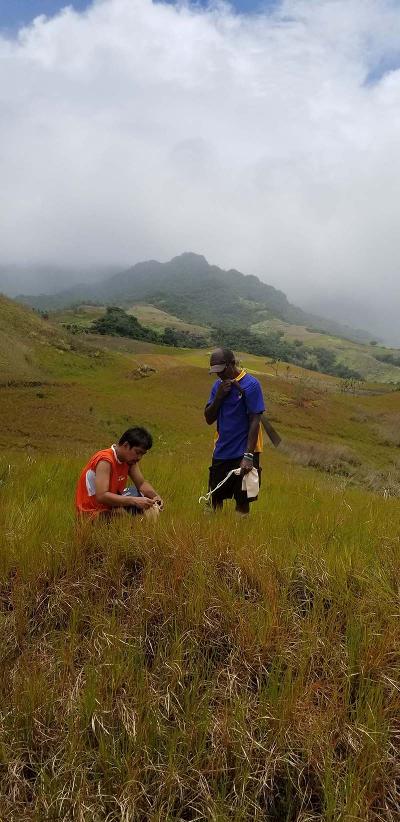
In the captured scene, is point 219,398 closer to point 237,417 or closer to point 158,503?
point 237,417

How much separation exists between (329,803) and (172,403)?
29.6m

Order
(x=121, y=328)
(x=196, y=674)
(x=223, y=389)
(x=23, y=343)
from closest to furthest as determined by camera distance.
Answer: (x=196, y=674), (x=223, y=389), (x=23, y=343), (x=121, y=328)

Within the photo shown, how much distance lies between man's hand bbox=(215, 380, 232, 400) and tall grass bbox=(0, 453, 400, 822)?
70.8 inches

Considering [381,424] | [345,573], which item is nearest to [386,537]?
[345,573]

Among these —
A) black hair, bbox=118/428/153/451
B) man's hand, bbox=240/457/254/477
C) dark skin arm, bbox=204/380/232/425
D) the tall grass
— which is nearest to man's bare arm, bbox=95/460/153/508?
black hair, bbox=118/428/153/451

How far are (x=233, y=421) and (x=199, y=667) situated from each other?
3.04 m

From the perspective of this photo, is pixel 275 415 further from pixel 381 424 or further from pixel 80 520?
pixel 80 520

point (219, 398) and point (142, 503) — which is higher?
point (219, 398)

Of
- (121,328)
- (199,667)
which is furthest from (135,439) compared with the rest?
(121,328)

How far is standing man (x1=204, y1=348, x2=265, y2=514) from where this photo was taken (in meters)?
4.81

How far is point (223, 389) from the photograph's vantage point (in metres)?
4.89

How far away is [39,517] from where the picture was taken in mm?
3621

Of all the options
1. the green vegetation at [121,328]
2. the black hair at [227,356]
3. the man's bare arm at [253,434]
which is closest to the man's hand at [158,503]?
the man's bare arm at [253,434]

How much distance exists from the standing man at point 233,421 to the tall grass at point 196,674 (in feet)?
4.85
